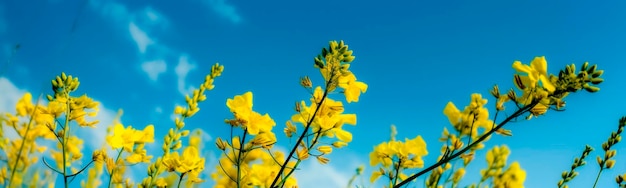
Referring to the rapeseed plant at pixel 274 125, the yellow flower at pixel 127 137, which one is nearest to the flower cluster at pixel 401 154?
the rapeseed plant at pixel 274 125

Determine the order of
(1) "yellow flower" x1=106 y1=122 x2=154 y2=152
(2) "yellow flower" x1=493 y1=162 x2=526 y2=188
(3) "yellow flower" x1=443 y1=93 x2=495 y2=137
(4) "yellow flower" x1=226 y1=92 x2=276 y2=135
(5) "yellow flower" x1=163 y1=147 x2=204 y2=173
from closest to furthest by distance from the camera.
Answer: (4) "yellow flower" x1=226 y1=92 x2=276 y2=135 < (5) "yellow flower" x1=163 y1=147 x2=204 y2=173 < (1) "yellow flower" x1=106 y1=122 x2=154 y2=152 < (3) "yellow flower" x1=443 y1=93 x2=495 y2=137 < (2) "yellow flower" x1=493 y1=162 x2=526 y2=188

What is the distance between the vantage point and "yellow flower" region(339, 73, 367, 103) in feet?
5.95

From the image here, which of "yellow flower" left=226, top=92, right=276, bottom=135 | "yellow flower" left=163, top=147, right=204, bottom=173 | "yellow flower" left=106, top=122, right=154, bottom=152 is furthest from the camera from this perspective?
"yellow flower" left=106, top=122, right=154, bottom=152

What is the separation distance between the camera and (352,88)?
6.06 feet

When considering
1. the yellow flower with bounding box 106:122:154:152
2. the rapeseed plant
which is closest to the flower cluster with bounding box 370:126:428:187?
the rapeseed plant

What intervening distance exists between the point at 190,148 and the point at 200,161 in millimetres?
64

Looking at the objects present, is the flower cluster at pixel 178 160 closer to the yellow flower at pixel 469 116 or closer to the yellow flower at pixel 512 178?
the yellow flower at pixel 469 116

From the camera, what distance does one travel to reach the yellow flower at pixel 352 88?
5.95ft

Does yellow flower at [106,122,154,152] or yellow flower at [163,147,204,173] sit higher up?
yellow flower at [106,122,154,152]

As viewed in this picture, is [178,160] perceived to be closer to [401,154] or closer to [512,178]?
[401,154]

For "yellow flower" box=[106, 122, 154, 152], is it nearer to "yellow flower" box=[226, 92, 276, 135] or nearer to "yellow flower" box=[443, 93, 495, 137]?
"yellow flower" box=[226, 92, 276, 135]

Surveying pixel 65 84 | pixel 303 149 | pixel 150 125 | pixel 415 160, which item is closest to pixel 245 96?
pixel 303 149

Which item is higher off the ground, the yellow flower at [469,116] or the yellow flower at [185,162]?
the yellow flower at [469,116]

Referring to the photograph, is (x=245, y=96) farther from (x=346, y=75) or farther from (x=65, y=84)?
(x=65, y=84)
